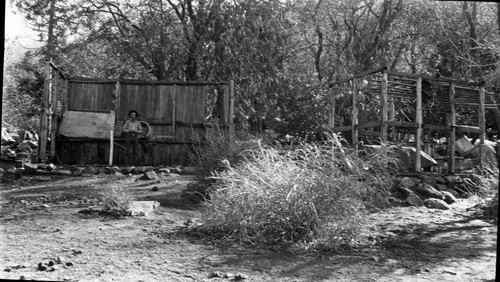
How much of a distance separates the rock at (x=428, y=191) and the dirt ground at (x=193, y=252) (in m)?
2.50

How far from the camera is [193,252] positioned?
16.4 feet

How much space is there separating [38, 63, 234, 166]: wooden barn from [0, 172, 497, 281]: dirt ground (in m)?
6.51

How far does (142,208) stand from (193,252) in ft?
7.29

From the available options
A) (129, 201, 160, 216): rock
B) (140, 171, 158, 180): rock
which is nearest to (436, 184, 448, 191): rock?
(140, 171, 158, 180): rock

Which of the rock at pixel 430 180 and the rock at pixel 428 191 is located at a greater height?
the rock at pixel 430 180

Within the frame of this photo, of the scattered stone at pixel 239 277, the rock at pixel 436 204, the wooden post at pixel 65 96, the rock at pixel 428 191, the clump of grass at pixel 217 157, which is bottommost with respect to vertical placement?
the scattered stone at pixel 239 277

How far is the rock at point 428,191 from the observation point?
10.2 meters

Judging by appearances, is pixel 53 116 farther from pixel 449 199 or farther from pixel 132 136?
pixel 449 199

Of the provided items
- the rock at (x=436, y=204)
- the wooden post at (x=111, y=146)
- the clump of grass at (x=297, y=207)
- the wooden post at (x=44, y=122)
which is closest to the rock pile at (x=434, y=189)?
the rock at (x=436, y=204)

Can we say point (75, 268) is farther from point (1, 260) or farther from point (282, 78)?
point (282, 78)

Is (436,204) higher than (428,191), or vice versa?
(428,191)

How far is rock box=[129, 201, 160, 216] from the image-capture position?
681 cm

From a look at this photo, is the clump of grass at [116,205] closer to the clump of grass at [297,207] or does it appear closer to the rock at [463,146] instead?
the clump of grass at [297,207]

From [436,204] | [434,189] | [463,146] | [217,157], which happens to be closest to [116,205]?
[217,157]
